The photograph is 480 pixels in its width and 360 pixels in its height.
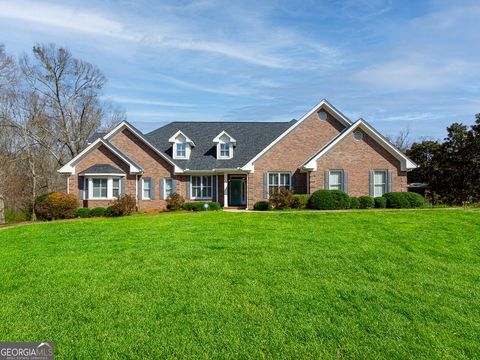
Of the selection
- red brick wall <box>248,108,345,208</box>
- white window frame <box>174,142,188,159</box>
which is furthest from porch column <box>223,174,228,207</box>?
white window frame <box>174,142,188,159</box>

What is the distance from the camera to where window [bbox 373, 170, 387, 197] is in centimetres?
2355

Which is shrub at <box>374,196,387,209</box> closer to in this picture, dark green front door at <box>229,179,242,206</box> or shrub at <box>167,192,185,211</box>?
dark green front door at <box>229,179,242,206</box>

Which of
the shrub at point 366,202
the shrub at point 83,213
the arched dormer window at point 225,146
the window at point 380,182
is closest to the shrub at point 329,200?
the shrub at point 366,202

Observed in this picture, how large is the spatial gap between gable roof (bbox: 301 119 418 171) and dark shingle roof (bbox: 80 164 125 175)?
40.8 feet

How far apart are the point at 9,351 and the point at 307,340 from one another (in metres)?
4.01

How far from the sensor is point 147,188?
26.2m

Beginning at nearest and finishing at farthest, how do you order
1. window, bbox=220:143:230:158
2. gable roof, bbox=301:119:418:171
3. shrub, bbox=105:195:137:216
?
shrub, bbox=105:195:137:216 → gable roof, bbox=301:119:418:171 → window, bbox=220:143:230:158

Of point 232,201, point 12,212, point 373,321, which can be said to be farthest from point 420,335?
point 12,212

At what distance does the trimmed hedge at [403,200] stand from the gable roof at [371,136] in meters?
2.44

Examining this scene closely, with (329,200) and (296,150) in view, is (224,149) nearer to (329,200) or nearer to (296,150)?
(296,150)

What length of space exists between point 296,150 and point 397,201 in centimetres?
713

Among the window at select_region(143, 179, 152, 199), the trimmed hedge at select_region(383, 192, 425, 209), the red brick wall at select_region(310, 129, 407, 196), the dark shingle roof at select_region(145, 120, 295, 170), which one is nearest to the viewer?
the trimmed hedge at select_region(383, 192, 425, 209)

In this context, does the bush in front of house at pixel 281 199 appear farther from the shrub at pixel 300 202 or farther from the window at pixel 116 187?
the window at pixel 116 187

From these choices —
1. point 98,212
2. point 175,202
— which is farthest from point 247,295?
point 175,202
